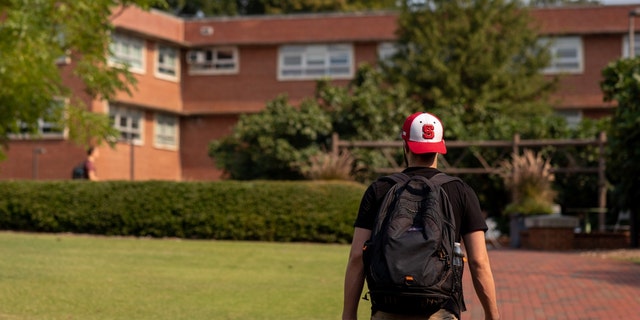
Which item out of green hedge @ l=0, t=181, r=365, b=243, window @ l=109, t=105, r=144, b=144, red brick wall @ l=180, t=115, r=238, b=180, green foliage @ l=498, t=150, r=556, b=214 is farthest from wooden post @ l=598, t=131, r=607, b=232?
red brick wall @ l=180, t=115, r=238, b=180

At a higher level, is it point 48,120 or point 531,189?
point 48,120

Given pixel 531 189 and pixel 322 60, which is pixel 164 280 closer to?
pixel 531 189

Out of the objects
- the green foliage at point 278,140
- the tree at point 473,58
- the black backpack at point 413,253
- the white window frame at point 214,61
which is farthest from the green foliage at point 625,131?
the white window frame at point 214,61

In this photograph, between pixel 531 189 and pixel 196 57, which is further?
pixel 196 57

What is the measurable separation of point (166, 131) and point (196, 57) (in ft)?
11.1

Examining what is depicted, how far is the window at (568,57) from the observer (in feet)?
141

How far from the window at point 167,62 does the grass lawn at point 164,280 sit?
24330mm

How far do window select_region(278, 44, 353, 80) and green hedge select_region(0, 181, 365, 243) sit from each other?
21577mm

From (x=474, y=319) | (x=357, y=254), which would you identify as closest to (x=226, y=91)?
(x=474, y=319)

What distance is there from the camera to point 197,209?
22.7m

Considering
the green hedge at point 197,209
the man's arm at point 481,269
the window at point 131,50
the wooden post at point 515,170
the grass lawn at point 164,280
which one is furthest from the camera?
the window at point 131,50

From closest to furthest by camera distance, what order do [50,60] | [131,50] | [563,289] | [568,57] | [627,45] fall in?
[563,289], [50,60], [131,50], [627,45], [568,57]

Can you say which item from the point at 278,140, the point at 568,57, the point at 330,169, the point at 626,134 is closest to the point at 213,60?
the point at 278,140

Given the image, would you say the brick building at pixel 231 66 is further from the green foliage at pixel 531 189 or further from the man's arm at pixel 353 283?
the man's arm at pixel 353 283
